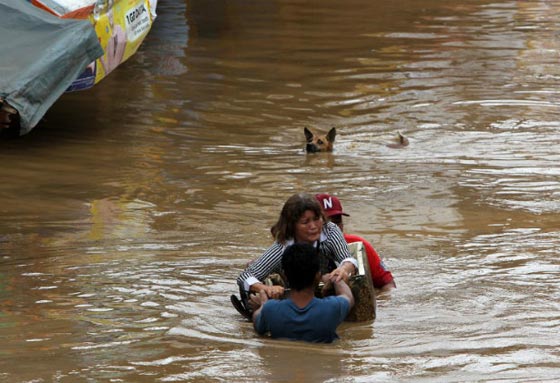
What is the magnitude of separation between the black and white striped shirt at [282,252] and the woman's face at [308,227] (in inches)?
3.7

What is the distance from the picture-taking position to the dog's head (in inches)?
521

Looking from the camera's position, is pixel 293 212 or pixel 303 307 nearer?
pixel 303 307

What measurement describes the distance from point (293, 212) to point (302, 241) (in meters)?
0.19

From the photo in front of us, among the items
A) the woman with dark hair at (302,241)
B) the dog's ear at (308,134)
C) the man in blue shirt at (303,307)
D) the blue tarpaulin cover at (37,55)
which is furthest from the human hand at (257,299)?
the dog's ear at (308,134)

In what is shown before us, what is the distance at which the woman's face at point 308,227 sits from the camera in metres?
7.09

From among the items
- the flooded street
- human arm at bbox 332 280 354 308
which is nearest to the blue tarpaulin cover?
the flooded street

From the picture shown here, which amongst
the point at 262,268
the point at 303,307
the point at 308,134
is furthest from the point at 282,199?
the point at 303,307

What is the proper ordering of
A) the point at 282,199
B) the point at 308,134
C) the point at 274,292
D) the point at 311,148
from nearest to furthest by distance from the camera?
the point at 274,292
the point at 282,199
the point at 311,148
the point at 308,134

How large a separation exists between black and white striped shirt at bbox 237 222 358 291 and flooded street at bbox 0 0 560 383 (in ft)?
1.02

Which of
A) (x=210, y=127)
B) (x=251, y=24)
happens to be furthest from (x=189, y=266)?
(x=251, y=24)

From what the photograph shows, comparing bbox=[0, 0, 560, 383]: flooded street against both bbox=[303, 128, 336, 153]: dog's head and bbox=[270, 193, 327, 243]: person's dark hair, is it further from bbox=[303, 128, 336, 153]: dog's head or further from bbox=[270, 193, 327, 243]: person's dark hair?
bbox=[270, 193, 327, 243]: person's dark hair

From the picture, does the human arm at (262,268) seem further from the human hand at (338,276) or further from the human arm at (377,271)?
the human arm at (377,271)

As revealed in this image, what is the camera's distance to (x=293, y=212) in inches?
279

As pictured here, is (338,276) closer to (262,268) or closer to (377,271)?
(262,268)
